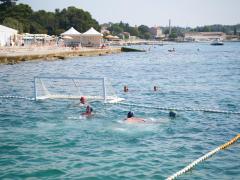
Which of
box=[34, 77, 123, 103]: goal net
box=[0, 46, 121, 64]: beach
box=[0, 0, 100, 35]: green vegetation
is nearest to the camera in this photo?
box=[34, 77, 123, 103]: goal net

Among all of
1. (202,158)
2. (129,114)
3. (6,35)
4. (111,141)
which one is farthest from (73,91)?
(6,35)

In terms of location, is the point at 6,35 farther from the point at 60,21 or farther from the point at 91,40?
the point at 60,21

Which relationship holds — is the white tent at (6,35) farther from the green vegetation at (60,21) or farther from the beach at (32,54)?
the green vegetation at (60,21)

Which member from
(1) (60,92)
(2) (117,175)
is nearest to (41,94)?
(1) (60,92)

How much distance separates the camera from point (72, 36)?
9744cm

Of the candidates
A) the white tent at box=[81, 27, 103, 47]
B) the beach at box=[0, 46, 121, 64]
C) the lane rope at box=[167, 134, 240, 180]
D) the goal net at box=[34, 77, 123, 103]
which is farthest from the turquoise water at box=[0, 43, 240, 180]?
the white tent at box=[81, 27, 103, 47]

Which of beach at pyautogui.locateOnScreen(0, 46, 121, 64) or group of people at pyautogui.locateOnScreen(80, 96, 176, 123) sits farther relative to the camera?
beach at pyautogui.locateOnScreen(0, 46, 121, 64)

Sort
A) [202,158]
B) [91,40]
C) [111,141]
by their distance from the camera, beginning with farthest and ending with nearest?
1. [91,40]
2. [111,141]
3. [202,158]

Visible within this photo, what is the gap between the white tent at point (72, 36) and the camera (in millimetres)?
95562

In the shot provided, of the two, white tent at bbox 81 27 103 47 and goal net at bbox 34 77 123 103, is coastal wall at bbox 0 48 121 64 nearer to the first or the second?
white tent at bbox 81 27 103 47

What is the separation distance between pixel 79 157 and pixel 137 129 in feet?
16.2

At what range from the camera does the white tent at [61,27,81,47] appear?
314ft

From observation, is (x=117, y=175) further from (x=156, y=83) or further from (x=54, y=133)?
(x=156, y=83)

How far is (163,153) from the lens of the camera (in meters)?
16.3
